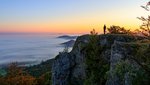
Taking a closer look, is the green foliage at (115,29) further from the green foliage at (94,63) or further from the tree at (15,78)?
the tree at (15,78)

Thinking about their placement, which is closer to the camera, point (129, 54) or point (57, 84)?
point (129, 54)

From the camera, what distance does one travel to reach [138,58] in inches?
619

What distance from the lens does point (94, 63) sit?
22.0 meters

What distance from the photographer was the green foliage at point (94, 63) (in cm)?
2098

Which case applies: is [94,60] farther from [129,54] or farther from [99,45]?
[129,54]

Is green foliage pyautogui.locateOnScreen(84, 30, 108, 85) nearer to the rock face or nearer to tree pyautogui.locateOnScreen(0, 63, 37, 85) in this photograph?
the rock face

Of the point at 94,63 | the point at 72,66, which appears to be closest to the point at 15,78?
the point at 72,66

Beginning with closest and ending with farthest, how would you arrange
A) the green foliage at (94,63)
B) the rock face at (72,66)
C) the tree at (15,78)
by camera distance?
the green foliage at (94,63), the rock face at (72,66), the tree at (15,78)

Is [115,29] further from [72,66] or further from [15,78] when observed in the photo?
[15,78]

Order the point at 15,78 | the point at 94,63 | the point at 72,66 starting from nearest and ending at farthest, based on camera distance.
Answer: the point at 94,63, the point at 72,66, the point at 15,78

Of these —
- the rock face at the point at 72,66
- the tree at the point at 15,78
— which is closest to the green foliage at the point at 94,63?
the rock face at the point at 72,66

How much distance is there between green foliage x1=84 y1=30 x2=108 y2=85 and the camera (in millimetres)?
20983

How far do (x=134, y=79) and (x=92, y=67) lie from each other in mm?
8372

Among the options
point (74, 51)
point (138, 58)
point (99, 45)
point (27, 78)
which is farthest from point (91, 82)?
point (27, 78)
